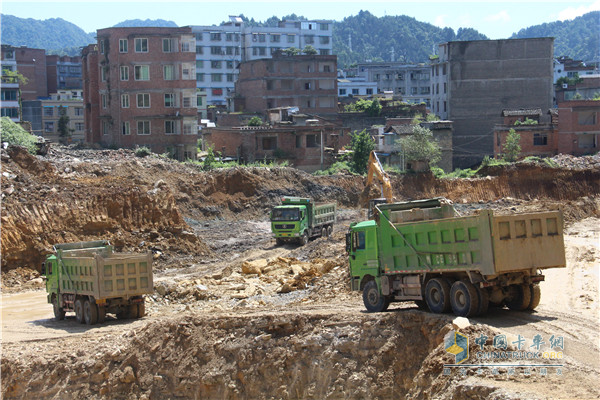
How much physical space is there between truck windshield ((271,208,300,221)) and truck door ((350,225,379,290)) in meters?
22.0

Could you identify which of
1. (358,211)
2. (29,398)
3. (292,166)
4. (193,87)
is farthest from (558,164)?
(29,398)

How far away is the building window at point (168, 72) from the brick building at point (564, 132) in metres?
29.9

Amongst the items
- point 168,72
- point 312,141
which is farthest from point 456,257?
point 168,72

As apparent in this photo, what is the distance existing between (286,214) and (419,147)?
25.6 m

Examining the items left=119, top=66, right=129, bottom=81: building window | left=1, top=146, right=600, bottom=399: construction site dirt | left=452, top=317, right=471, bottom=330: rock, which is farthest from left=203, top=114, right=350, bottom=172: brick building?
left=452, top=317, right=471, bottom=330: rock

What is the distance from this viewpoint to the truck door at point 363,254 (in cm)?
2241

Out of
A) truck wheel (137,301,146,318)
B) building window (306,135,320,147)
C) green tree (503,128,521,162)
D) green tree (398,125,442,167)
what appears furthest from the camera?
building window (306,135,320,147)

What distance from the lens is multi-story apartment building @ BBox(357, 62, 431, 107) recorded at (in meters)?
128

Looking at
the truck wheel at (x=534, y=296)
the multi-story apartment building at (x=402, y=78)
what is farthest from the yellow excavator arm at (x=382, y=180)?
the multi-story apartment building at (x=402, y=78)

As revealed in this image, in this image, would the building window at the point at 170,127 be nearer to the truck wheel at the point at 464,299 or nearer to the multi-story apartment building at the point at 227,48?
the multi-story apartment building at the point at 227,48

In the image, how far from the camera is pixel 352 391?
19016mm

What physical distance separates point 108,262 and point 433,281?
11130 mm

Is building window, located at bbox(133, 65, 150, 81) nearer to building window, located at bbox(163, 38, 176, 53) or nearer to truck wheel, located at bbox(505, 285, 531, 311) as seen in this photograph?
building window, located at bbox(163, 38, 176, 53)

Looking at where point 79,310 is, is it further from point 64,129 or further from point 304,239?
point 64,129
